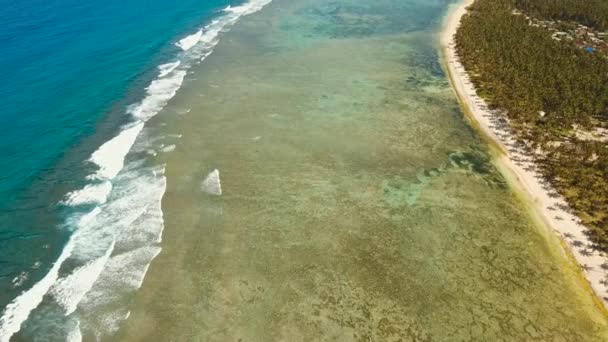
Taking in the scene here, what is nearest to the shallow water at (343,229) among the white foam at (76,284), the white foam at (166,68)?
the white foam at (76,284)

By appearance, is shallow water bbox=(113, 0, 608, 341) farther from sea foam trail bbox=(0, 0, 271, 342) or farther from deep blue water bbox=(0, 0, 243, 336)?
deep blue water bbox=(0, 0, 243, 336)

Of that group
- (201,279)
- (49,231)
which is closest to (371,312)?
(201,279)

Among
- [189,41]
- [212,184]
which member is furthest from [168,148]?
[189,41]

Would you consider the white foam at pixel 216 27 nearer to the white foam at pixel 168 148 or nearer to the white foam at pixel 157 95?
the white foam at pixel 157 95

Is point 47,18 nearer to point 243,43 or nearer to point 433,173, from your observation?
point 243,43

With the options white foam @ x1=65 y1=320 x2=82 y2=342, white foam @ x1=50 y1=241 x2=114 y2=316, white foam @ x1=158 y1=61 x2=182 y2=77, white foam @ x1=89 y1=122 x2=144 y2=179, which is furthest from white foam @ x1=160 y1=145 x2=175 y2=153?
white foam @ x1=65 y1=320 x2=82 y2=342

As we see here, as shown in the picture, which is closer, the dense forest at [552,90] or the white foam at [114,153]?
the dense forest at [552,90]

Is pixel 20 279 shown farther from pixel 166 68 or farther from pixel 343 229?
pixel 166 68
